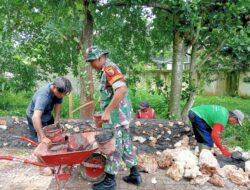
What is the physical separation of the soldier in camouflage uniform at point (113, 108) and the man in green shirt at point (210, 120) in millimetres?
1374

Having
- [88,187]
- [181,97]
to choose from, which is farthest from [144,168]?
[181,97]

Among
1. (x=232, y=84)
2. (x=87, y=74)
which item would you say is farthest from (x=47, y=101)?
(x=232, y=84)

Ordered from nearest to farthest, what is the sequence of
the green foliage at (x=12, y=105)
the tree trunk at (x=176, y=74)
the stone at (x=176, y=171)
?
the stone at (x=176, y=171) < the tree trunk at (x=176, y=74) < the green foliage at (x=12, y=105)

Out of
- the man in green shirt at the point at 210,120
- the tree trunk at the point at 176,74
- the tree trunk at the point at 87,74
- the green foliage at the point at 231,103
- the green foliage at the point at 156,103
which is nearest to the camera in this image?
the man in green shirt at the point at 210,120

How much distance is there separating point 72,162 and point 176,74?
453cm

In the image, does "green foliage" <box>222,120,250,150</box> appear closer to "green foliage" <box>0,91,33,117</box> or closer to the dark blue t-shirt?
the dark blue t-shirt

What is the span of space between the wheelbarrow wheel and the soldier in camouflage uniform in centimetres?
7

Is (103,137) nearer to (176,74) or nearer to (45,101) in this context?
(45,101)

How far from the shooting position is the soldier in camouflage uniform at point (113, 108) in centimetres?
371

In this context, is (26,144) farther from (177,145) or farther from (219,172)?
(219,172)

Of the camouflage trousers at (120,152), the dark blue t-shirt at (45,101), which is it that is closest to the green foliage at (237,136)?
the camouflage trousers at (120,152)

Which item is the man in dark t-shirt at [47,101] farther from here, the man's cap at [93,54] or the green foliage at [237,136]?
the green foliage at [237,136]

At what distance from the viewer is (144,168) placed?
4.79 metres

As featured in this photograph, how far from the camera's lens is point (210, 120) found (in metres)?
5.05
